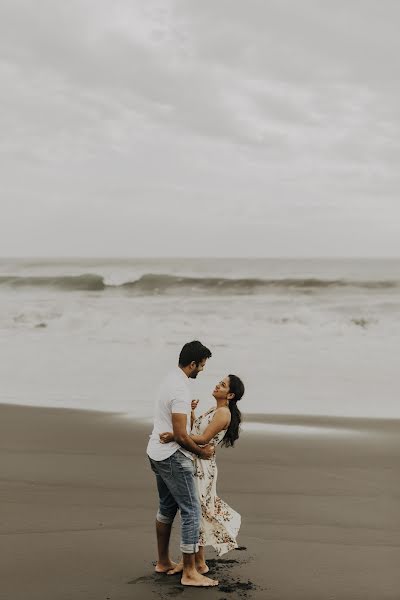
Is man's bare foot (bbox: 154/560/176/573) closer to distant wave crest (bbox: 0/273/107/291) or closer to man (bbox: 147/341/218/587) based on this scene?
man (bbox: 147/341/218/587)

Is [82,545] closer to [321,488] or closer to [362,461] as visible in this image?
[321,488]

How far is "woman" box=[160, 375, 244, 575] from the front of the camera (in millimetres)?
4191

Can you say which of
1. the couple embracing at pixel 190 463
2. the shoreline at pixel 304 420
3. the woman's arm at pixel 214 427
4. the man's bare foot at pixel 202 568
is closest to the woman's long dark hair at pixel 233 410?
the couple embracing at pixel 190 463

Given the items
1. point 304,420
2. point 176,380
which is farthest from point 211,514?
point 304,420

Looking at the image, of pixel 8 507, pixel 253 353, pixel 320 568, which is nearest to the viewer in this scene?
pixel 320 568

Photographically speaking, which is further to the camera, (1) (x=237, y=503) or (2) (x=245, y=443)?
(2) (x=245, y=443)

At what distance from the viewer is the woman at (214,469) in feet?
13.8

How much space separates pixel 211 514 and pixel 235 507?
1268 millimetres

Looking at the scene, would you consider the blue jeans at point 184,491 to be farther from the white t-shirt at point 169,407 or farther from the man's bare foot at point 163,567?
the man's bare foot at point 163,567

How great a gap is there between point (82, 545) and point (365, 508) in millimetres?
2301

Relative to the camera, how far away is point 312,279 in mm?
43250

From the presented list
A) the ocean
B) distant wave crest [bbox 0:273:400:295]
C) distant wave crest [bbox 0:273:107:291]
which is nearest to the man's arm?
the ocean

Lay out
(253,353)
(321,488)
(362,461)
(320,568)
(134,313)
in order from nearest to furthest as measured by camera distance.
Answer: (320,568) < (321,488) < (362,461) < (253,353) < (134,313)

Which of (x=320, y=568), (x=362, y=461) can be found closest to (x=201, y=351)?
(x=320, y=568)
